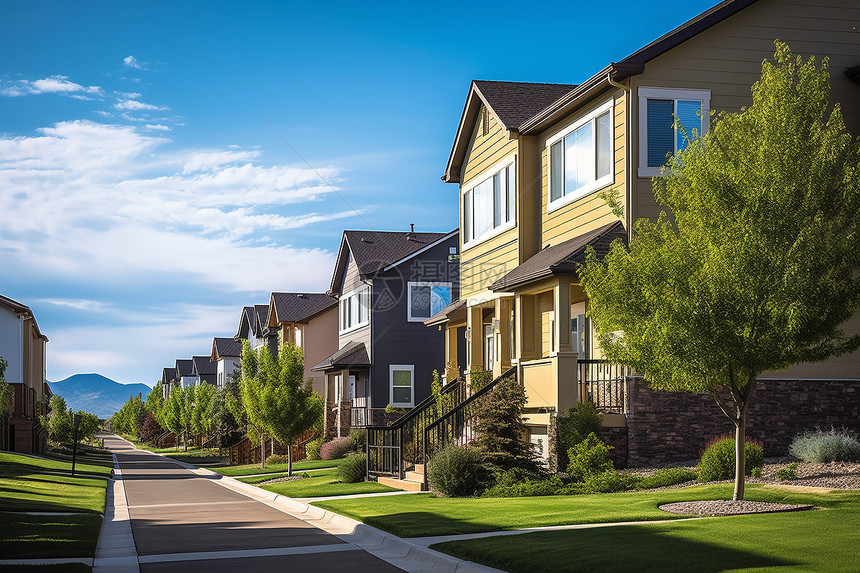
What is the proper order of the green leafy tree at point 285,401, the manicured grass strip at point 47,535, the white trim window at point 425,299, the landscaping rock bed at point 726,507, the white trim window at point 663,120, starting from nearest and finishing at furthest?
the manicured grass strip at point 47,535, the landscaping rock bed at point 726,507, the white trim window at point 663,120, the green leafy tree at point 285,401, the white trim window at point 425,299

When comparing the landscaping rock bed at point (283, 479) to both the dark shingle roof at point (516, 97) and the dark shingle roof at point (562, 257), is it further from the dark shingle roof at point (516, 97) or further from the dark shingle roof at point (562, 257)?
the dark shingle roof at point (516, 97)

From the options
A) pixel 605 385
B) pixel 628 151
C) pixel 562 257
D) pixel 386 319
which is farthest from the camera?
pixel 386 319

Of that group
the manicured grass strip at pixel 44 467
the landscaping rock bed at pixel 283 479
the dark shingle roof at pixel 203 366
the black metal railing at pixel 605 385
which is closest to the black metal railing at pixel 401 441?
the landscaping rock bed at pixel 283 479

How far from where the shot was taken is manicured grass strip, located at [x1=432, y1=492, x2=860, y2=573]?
1005 cm

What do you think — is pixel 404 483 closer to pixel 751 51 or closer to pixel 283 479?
pixel 283 479

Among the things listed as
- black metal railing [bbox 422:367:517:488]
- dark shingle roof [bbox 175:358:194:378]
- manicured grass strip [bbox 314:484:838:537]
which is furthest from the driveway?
dark shingle roof [bbox 175:358:194:378]

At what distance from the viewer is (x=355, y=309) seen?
165ft

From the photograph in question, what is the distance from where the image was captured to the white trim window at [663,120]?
20750 millimetres

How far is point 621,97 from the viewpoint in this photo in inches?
836

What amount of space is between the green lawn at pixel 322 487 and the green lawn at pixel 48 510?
485 cm

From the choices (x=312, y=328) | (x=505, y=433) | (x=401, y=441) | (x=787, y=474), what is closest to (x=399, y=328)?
(x=312, y=328)

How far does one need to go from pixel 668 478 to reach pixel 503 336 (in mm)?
9273

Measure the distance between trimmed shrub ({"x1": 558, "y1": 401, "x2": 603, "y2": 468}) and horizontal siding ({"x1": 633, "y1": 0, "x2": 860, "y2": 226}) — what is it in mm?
4321

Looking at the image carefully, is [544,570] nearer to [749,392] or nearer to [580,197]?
[749,392]
